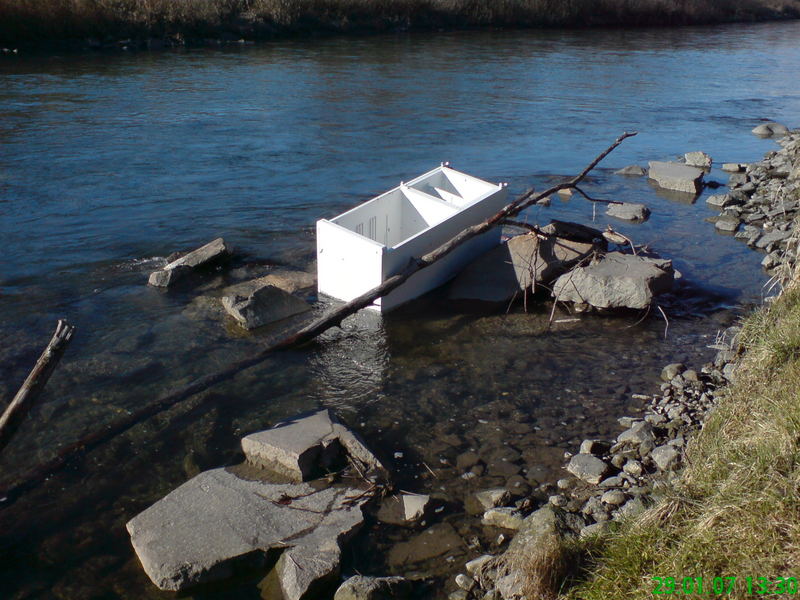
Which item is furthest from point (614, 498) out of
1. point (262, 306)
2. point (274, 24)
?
point (274, 24)

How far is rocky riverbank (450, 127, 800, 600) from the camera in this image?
433 centimetres

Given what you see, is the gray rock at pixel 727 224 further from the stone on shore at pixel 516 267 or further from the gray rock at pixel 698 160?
the stone on shore at pixel 516 267

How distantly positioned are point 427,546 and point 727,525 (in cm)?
188

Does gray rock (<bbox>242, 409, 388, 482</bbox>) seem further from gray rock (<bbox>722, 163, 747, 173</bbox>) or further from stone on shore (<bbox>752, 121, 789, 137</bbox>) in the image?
stone on shore (<bbox>752, 121, 789, 137</bbox>)

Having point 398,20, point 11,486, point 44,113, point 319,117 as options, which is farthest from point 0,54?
point 11,486

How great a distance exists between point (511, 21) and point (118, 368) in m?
27.0

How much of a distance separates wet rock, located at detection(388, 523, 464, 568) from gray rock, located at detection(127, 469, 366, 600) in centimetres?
34

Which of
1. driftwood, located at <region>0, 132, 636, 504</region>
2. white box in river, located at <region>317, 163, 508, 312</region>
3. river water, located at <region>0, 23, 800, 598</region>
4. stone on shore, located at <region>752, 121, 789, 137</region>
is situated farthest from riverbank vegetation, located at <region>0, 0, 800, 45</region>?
driftwood, located at <region>0, 132, 636, 504</region>

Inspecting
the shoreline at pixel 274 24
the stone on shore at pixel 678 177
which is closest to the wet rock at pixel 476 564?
Result: the stone on shore at pixel 678 177

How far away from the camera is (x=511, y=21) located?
30.7 metres

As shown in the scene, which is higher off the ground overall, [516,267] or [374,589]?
[516,267]

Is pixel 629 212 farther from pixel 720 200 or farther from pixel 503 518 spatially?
pixel 503 518

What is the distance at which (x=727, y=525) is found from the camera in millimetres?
3918

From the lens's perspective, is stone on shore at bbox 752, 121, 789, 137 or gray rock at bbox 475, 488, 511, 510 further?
stone on shore at bbox 752, 121, 789, 137
